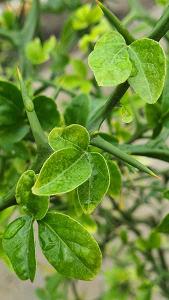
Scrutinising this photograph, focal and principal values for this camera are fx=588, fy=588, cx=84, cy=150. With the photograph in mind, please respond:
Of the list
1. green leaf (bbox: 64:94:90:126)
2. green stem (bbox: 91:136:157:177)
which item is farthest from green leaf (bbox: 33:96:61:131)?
green stem (bbox: 91:136:157:177)

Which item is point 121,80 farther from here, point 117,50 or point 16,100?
point 16,100

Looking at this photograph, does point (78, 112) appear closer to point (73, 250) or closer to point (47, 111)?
point (47, 111)

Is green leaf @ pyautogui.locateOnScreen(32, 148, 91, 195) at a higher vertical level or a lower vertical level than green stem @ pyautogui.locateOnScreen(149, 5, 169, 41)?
lower

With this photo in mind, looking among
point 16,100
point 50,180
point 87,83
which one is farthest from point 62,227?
point 87,83

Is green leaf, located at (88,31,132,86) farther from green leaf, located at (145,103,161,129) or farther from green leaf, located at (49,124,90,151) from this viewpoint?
green leaf, located at (145,103,161,129)

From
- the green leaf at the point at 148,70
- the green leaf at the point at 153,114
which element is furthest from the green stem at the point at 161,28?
the green leaf at the point at 153,114

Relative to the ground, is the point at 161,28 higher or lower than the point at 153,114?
higher

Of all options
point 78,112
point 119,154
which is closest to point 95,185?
point 119,154
